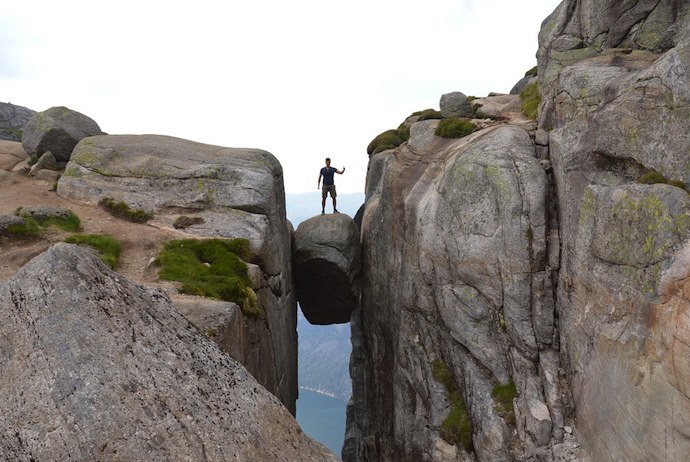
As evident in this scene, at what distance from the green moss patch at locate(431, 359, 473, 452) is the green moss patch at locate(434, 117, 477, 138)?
15.6 meters

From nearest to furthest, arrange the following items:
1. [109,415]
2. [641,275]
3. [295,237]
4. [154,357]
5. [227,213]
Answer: [109,415] → [154,357] → [641,275] → [227,213] → [295,237]

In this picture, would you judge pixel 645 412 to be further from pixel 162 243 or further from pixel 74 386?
pixel 162 243

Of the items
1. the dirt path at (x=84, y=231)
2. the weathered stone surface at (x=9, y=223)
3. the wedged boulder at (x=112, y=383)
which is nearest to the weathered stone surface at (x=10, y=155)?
the dirt path at (x=84, y=231)

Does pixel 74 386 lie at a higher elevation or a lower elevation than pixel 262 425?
higher

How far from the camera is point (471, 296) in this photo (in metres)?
24.8

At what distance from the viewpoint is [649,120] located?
18.4 metres

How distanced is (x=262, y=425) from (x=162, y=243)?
17248 mm

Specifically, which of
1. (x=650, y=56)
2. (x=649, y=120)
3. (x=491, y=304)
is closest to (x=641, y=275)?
(x=649, y=120)

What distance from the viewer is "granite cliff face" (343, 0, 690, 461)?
52.5 feet

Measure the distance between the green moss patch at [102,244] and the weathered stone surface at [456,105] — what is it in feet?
84.6

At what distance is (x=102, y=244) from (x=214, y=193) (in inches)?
331

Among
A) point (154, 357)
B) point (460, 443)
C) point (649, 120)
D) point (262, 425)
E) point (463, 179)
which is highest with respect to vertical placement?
point (649, 120)

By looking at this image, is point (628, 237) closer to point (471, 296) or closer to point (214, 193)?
point (471, 296)

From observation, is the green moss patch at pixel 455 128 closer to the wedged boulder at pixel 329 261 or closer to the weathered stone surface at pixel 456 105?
the weathered stone surface at pixel 456 105
